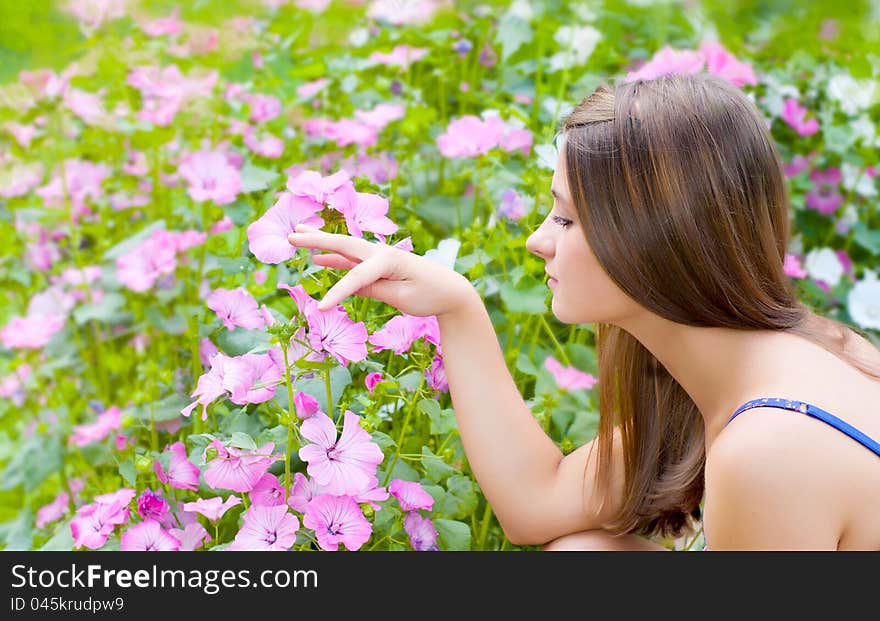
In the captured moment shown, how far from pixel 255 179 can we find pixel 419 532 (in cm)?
68

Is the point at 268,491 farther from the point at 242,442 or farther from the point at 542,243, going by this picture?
the point at 542,243

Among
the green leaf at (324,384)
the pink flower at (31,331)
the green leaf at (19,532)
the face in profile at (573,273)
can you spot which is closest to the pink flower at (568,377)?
the face in profile at (573,273)

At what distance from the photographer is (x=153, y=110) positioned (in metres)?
1.84

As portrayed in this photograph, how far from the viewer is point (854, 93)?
1.93m

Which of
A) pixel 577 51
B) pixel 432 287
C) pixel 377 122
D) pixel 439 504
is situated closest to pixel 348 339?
pixel 432 287

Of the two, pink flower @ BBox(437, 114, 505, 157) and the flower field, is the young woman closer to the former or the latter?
the flower field

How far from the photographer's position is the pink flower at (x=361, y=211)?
3.15 ft

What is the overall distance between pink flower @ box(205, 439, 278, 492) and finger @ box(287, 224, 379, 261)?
18 cm

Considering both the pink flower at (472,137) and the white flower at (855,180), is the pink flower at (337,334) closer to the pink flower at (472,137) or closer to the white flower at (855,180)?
the pink flower at (472,137)

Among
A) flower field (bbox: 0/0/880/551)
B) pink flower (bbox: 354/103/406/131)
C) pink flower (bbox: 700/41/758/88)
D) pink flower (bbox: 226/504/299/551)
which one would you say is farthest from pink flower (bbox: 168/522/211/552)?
pink flower (bbox: 700/41/758/88)

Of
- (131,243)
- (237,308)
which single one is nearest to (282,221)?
(237,308)

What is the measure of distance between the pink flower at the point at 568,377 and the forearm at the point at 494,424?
0.10m

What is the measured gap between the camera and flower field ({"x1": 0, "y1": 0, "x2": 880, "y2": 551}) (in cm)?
97
